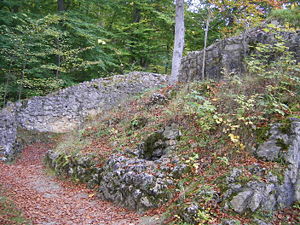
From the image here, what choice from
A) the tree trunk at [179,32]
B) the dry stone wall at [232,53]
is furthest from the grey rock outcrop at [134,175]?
the tree trunk at [179,32]

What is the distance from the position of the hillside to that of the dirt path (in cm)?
24

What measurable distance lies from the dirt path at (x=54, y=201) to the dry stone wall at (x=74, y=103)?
4371 millimetres

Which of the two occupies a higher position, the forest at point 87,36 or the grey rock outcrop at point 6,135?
the forest at point 87,36

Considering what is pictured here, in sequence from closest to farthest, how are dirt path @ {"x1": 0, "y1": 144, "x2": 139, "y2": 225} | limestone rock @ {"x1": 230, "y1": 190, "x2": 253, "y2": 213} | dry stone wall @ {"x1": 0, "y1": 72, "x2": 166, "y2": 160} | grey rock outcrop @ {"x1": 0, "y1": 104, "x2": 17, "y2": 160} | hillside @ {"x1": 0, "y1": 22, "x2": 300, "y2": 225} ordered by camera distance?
limestone rock @ {"x1": 230, "y1": 190, "x2": 253, "y2": 213}, hillside @ {"x1": 0, "y1": 22, "x2": 300, "y2": 225}, dirt path @ {"x1": 0, "y1": 144, "x2": 139, "y2": 225}, grey rock outcrop @ {"x1": 0, "y1": 104, "x2": 17, "y2": 160}, dry stone wall @ {"x1": 0, "y1": 72, "x2": 166, "y2": 160}

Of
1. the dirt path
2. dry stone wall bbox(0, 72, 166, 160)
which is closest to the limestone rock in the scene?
the dirt path

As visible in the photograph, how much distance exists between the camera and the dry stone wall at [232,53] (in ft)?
22.9

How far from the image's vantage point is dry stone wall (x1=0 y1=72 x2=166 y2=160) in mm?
12992

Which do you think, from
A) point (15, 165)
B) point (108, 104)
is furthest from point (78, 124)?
point (15, 165)

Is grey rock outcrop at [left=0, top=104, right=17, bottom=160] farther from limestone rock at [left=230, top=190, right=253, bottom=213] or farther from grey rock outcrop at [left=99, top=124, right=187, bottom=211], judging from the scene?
limestone rock at [left=230, top=190, right=253, bottom=213]

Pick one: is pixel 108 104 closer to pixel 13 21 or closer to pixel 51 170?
pixel 51 170

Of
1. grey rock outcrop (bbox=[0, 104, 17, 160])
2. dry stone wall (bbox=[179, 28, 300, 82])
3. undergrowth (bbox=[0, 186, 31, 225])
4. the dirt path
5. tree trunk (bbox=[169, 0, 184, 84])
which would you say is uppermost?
tree trunk (bbox=[169, 0, 184, 84])

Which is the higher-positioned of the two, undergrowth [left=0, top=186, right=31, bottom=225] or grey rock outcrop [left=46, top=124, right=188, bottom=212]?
grey rock outcrop [left=46, top=124, right=188, bottom=212]

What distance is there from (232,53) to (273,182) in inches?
186

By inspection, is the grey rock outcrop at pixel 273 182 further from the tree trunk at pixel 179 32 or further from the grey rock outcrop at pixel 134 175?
the tree trunk at pixel 179 32
